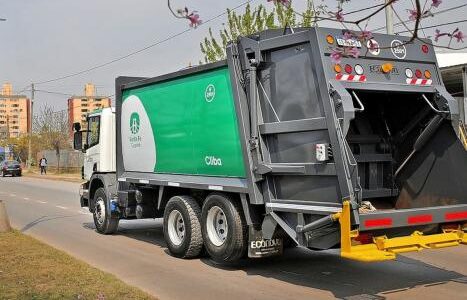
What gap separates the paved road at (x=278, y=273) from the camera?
23.1ft

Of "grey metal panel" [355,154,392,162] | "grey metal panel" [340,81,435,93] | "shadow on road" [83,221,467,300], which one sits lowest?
"shadow on road" [83,221,467,300]

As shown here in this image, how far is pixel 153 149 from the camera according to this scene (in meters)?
10.1

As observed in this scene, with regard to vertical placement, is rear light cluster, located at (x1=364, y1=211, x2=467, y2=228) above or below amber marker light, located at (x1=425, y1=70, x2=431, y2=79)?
below

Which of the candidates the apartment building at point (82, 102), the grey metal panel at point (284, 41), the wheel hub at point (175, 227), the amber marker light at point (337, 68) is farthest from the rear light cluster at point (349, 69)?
the apartment building at point (82, 102)

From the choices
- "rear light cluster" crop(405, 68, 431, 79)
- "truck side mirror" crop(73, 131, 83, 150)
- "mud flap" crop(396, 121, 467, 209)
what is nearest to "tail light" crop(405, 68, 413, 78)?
"rear light cluster" crop(405, 68, 431, 79)

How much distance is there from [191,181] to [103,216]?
3816 millimetres

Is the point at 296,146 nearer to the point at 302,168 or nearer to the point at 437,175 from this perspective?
the point at 302,168

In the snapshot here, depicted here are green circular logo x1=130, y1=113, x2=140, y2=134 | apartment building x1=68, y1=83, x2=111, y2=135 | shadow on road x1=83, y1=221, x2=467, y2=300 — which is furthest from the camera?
apartment building x1=68, y1=83, x2=111, y2=135

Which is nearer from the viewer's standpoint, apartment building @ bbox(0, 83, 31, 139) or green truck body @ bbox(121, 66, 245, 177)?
green truck body @ bbox(121, 66, 245, 177)

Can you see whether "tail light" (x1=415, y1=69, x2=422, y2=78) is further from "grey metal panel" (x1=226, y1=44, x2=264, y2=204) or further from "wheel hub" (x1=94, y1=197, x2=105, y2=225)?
"wheel hub" (x1=94, y1=197, x2=105, y2=225)

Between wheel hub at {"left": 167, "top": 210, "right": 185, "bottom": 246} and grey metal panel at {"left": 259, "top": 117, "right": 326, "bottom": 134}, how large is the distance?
2580mm

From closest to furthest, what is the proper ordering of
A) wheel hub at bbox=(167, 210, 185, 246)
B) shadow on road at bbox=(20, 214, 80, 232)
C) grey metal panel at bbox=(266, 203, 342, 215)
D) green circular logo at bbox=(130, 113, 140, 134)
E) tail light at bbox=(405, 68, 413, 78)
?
grey metal panel at bbox=(266, 203, 342, 215), tail light at bbox=(405, 68, 413, 78), wheel hub at bbox=(167, 210, 185, 246), green circular logo at bbox=(130, 113, 140, 134), shadow on road at bbox=(20, 214, 80, 232)

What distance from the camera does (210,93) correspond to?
336 inches

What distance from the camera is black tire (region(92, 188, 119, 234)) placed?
39.0 feet
